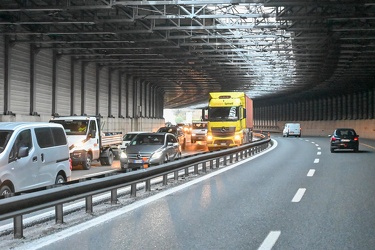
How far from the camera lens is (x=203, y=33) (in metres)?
30.5

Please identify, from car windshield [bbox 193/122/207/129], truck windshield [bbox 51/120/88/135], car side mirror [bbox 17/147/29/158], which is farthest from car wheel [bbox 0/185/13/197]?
car windshield [bbox 193/122/207/129]

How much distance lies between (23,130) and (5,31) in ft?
53.4

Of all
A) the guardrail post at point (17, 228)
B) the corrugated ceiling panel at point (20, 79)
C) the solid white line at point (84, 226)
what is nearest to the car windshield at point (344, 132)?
the corrugated ceiling panel at point (20, 79)

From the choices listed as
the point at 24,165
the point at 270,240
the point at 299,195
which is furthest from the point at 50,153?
the point at 270,240

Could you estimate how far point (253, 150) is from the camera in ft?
89.5

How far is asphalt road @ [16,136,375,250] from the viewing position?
266 inches

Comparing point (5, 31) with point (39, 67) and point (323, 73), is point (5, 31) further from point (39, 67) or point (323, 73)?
point (323, 73)

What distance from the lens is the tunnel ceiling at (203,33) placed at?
22.5m

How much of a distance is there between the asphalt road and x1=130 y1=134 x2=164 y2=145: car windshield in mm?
5212

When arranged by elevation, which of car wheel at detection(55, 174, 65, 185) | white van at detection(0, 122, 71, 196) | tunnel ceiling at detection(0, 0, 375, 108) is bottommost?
A: car wheel at detection(55, 174, 65, 185)

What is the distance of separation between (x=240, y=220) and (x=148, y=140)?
36.9 ft

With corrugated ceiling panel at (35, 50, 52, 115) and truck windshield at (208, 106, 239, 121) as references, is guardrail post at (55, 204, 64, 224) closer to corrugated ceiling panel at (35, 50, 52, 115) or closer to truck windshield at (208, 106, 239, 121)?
corrugated ceiling panel at (35, 50, 52, 115)

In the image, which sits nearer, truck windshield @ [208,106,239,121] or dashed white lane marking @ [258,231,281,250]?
dashed white lane marking @ [258,231,281,250]

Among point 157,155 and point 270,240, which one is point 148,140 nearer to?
point 157,155
